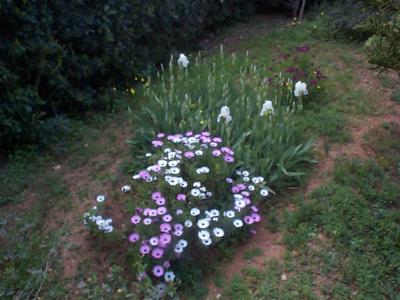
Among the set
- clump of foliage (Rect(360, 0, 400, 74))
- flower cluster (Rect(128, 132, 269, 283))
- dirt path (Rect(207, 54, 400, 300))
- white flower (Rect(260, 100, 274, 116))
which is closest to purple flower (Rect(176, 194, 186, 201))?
flower cluster (Rect(128, 132, 269, 283))

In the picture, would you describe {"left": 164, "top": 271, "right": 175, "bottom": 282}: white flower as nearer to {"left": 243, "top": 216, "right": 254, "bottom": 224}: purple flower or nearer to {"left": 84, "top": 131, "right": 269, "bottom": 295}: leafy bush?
{"left": 84, "top": 131, "right": 269, "bottom": 295}: leafy bush

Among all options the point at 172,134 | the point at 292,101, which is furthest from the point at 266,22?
the point at 172,134

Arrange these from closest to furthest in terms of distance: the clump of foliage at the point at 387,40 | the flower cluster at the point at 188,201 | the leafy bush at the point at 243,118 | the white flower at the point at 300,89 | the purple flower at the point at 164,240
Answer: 1. the purple flower at the point at 164,240
2. the flower cluster at the point at 188,201
3. the clump of foliage at the point at 387,40
4. the leafy bush at the point at 243,118
5. the white flower at the point at 300,89

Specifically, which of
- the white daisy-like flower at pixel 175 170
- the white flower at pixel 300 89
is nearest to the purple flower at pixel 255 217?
the white daisy-like flower at pixel 175 170

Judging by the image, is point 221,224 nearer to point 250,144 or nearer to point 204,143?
point 204,143

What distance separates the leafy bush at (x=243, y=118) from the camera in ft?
14.0

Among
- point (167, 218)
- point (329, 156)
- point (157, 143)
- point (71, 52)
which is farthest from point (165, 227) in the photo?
point (71, 52)

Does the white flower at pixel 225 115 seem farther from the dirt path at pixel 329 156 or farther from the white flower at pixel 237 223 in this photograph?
the white flower at pixel 237 223

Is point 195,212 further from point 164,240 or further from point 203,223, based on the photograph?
point 164,240

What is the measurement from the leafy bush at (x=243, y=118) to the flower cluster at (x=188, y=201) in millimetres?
270

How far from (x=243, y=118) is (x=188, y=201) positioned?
4.16 feet

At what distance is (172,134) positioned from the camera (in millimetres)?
4504

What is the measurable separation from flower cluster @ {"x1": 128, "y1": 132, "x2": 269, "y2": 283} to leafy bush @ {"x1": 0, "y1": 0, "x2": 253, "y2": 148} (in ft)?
4.65

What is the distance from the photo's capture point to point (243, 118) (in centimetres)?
460
